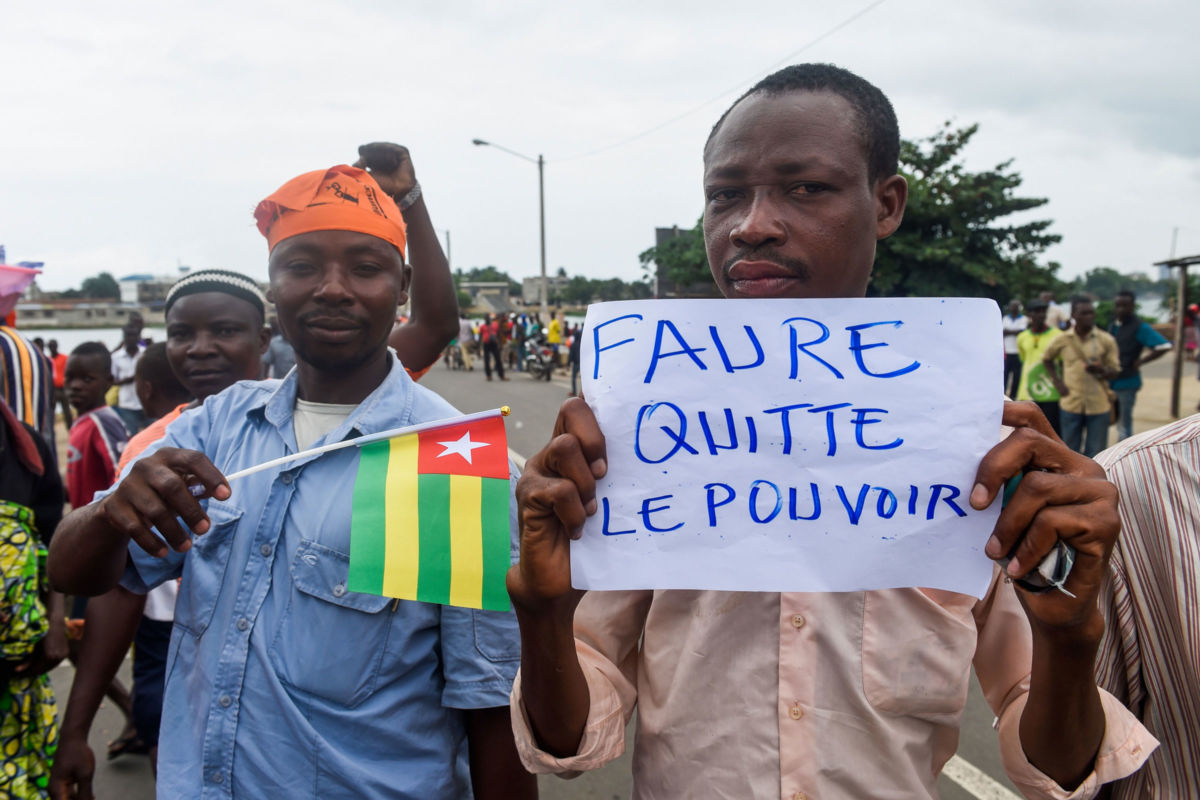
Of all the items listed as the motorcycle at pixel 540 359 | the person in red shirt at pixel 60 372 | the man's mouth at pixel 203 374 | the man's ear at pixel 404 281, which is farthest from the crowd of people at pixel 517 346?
the man's ear at pixel 404 281

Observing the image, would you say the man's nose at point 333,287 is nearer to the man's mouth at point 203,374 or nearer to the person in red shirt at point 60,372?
the man's mouth at point 203,374

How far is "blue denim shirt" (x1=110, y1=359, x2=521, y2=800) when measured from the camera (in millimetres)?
1537

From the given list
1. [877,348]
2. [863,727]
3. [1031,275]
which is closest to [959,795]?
[863,727]

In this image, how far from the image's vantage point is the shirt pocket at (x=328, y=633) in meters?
1.54

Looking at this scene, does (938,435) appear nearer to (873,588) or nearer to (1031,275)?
(873,588)

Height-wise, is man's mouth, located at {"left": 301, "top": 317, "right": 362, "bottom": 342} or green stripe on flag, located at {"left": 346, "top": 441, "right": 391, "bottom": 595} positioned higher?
man's mouth, located at {"left": 301, "top": 317, "right": 362, "bottom": 342}

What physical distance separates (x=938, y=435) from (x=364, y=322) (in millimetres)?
1272

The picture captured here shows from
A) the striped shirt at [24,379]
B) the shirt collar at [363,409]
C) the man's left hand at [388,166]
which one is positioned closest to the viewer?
the shirt collar at [363,409]

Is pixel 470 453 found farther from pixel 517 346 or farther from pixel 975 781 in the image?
pixel 517 346

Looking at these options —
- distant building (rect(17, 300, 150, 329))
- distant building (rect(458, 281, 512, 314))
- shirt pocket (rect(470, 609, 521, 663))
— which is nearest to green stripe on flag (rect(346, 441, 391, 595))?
shirt pocket (rect(470, 609, 521, 663))

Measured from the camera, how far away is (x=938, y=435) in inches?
44.3

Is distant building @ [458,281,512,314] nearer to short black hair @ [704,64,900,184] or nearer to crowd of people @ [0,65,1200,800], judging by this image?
crowd of people @ [0,65,1200,800]

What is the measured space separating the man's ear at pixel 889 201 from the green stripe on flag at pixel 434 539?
37.6 inches

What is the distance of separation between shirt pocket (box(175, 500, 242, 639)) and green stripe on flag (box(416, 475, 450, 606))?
416 millimetres
